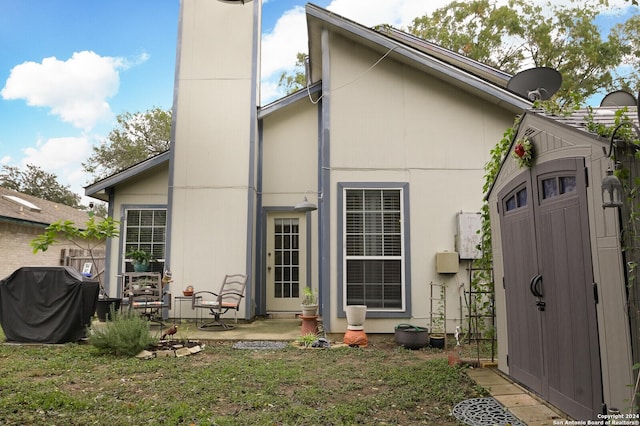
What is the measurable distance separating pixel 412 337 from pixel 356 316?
0.81 meters

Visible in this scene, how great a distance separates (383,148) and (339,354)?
3203 millimetres

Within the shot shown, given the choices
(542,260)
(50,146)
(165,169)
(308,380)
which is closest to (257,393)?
(308,380)

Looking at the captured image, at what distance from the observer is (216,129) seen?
8258 millimetres

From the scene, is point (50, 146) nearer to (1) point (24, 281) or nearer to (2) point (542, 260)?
(1) point (24, 281)

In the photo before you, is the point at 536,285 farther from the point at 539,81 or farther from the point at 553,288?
the point at 539,81

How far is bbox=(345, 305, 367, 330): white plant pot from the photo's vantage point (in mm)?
6121

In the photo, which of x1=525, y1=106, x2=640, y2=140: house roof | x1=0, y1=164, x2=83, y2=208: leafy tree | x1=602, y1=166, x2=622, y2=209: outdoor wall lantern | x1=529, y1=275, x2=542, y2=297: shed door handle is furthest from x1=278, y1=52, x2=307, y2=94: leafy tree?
x1=0, y1=164, x2=83, y2=208: leafy tree

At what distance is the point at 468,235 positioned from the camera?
662cm

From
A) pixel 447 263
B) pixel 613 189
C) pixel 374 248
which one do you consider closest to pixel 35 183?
pixel 374 248

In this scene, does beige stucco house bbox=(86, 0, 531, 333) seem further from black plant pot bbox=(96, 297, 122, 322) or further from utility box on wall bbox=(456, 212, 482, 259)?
black plant pot bbox=(96, 297, 122, 322)

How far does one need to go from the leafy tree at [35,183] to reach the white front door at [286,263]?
24688 mm

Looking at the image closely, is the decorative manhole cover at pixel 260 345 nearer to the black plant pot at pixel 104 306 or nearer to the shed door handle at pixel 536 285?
the black plant pot at pixel 104 306

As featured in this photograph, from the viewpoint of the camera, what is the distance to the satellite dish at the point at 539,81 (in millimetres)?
5496

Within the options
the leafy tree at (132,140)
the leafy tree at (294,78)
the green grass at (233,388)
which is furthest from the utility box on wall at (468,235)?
the leafy tree at (132,140)
